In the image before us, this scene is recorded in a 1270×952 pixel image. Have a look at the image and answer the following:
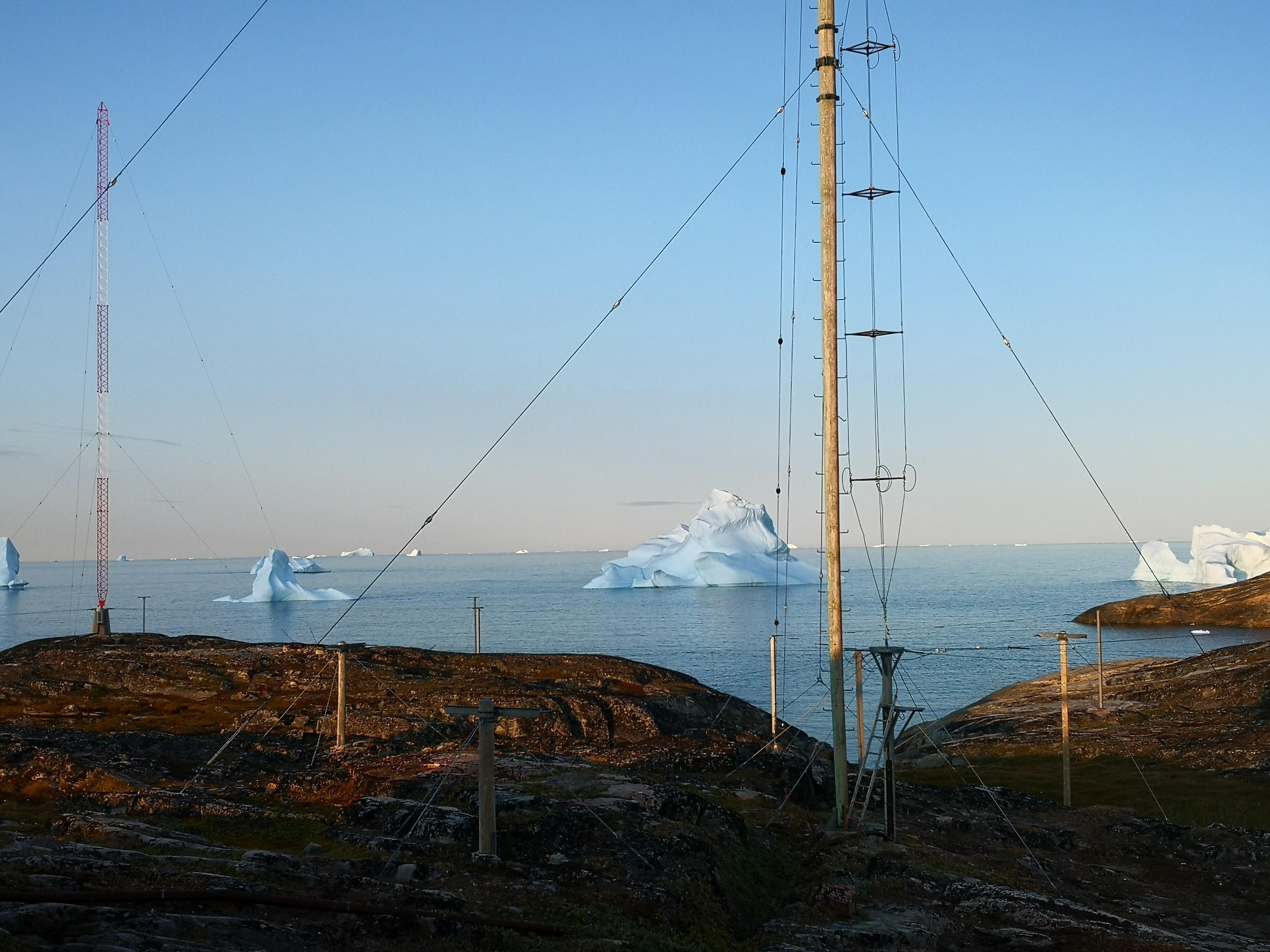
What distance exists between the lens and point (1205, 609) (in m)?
126

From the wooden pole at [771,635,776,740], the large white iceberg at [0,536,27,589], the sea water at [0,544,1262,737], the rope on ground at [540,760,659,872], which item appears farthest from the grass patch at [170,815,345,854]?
the large white iceberg at [0,536,27,589]

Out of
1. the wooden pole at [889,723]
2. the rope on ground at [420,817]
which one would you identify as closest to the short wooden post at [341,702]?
the rope on ground at [420,817]

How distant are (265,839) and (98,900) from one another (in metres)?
6.47

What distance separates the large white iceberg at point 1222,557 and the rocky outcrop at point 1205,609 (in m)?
32.8

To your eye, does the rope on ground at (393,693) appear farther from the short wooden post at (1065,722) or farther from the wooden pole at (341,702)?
the short wooden post at (1065,722)

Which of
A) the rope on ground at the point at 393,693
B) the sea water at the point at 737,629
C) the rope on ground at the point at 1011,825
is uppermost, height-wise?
the rope on ground at the point at 393,693

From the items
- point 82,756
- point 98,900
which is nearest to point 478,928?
point 98,900

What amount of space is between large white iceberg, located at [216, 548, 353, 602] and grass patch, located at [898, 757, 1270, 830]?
134890mm

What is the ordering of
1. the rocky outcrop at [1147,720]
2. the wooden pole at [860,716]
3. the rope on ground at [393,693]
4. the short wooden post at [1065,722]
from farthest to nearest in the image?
1. the rocky outcrop at [1147,720]
2. the rope on ground at [393,693]
3. the short wooden post at [1065,722]
4. the wooden pole at [860,716]

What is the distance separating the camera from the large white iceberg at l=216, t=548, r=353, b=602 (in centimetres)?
16112

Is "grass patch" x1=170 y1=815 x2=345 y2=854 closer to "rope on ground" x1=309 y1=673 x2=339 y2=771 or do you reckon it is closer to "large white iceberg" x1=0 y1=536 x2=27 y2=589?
"rope on ground" x1=309 y1=673 x2=339 y2=771

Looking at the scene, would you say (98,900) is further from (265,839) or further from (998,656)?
(998,656)

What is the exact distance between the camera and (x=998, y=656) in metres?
98.9

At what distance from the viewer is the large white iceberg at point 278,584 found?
161125 mm
